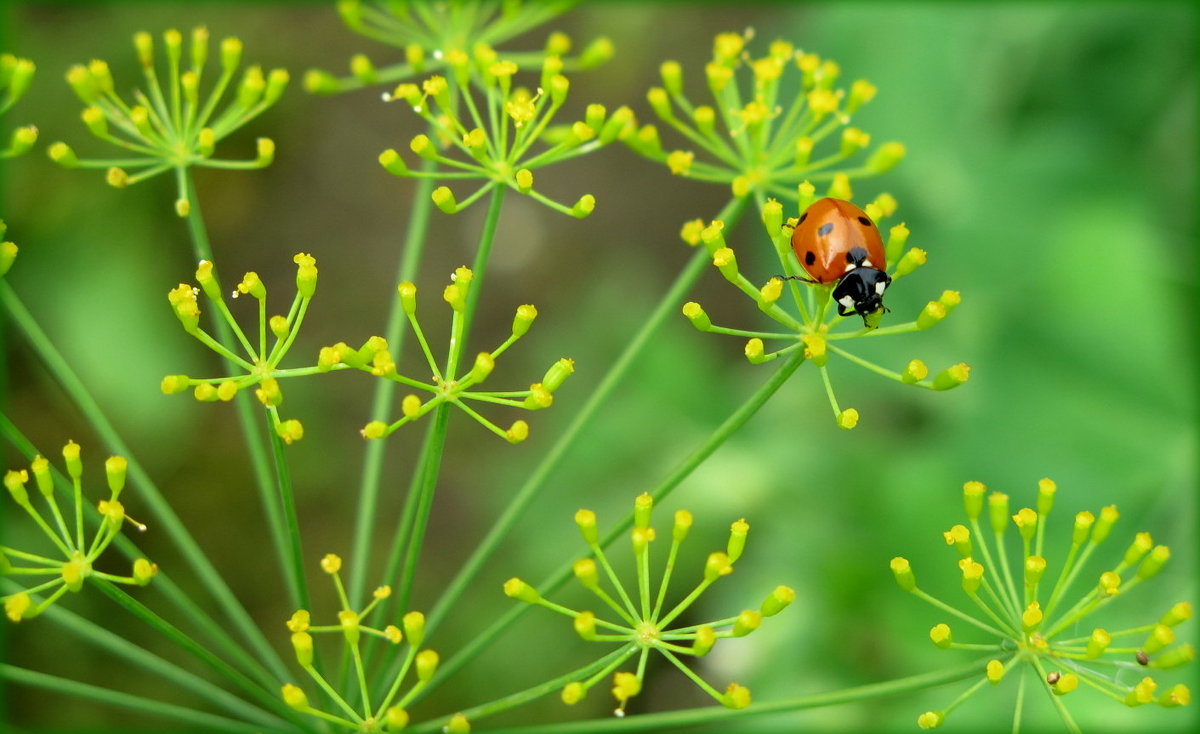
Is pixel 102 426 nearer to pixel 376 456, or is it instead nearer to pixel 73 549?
pixel 73 549

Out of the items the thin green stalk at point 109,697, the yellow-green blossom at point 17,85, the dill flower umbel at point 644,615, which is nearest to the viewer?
the dill flower umbel at point 644,615

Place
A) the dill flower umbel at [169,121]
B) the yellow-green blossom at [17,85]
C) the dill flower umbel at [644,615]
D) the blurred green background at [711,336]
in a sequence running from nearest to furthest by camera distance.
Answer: the dill flower umbel at [644,615], the yellow-green blossom at [17,85], the dill flower umbel at [169,121], the blurred green background at [711,336]

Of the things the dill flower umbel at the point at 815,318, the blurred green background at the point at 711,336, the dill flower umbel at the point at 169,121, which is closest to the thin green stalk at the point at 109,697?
the dill flower umbel at the point at 169,121

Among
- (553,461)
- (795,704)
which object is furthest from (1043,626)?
(553,461)

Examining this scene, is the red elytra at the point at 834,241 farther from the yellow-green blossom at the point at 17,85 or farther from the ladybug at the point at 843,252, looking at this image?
the yellow-green blossom at the point at 17,85

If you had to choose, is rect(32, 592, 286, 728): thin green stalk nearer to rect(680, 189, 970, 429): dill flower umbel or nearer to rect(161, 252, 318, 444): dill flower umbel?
rect(161, 252, 318, 444): dill flower umbel

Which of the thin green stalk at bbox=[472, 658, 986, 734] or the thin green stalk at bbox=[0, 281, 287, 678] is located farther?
the thin green stalk at bbox=[0, 281, 287, 678]

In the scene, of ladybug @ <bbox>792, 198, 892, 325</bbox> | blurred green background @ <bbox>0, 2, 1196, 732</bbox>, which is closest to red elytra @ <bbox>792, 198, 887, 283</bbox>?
ladybug @ <bbox>792, 198, 892, 325</bbox>
